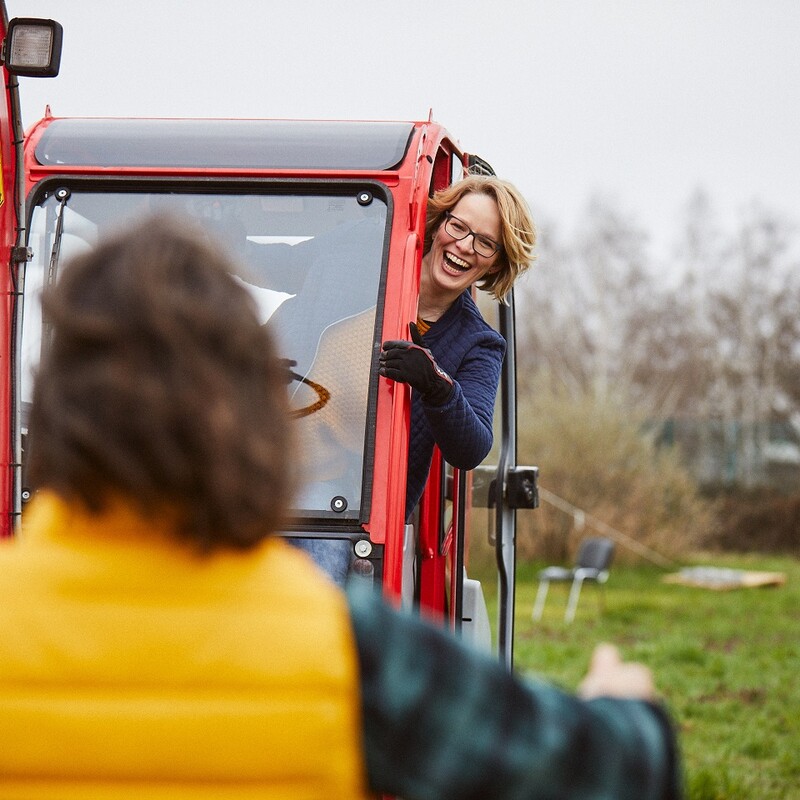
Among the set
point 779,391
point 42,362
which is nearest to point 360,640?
point 42,362

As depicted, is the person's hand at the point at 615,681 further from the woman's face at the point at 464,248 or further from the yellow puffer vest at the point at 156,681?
the woman's face at the point at 464,248

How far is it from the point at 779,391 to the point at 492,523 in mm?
31051

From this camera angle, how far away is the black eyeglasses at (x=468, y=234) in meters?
3.74

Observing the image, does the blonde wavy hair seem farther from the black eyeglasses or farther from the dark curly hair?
the dark curly hair

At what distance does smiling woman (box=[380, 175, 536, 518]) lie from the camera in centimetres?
364

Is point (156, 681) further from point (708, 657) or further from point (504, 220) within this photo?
point (708, 657)

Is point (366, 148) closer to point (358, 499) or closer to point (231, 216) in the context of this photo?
point (231, 216)

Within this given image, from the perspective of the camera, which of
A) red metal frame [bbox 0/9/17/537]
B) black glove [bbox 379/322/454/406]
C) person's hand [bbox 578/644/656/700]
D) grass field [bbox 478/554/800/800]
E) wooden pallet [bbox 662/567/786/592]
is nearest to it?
person's hand [bbox 578/644/656/700]

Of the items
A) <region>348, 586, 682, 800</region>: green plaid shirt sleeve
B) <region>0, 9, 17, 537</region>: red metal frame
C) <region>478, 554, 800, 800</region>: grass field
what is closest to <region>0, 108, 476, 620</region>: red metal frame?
<region>0, 9, 17, 537</region>: red metal frame

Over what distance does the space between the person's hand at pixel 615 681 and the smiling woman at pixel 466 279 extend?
2.04 metres

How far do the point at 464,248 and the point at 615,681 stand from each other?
2.49 m

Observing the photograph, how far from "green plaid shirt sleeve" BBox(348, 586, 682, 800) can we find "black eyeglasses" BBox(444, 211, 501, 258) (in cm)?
257

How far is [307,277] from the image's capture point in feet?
11.9

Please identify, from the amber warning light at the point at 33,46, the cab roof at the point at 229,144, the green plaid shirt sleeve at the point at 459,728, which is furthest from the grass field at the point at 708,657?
the green plaid shirt sleeve at the point at 459,728
